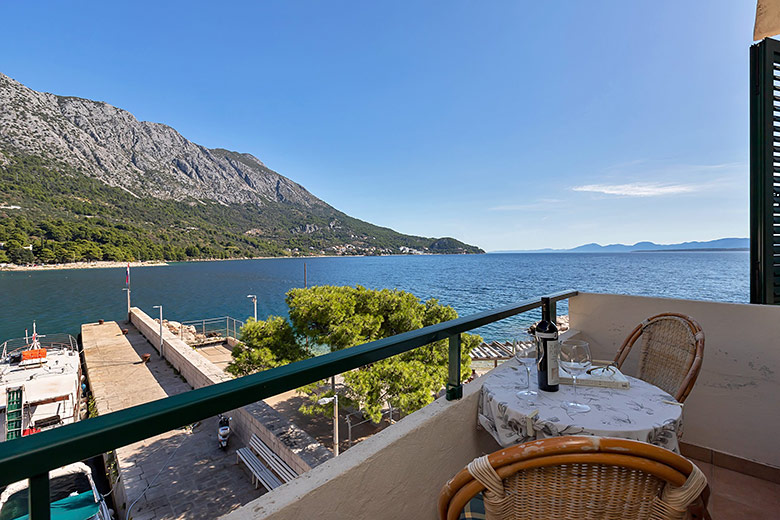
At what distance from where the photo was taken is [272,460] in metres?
→ 5.56

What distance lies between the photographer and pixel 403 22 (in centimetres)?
1102

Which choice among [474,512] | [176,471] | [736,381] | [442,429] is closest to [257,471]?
[176,471]

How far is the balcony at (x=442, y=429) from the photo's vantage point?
55 centimetres

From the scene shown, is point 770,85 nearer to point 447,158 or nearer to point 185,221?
point 447,158

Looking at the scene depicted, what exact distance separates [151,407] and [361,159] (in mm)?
46683

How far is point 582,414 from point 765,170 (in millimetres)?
2520

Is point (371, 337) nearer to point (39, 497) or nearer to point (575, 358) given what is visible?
point (575, 358)

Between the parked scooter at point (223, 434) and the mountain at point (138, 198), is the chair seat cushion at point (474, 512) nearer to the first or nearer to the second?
the parked scooter at point (223, 434)

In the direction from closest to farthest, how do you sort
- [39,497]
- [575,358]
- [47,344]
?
[39,497]
[575,358]
[47,344]

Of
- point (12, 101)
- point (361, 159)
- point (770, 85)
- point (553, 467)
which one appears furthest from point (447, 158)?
point (12, 101)

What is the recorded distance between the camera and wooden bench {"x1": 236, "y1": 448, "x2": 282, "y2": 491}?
523 centimetres

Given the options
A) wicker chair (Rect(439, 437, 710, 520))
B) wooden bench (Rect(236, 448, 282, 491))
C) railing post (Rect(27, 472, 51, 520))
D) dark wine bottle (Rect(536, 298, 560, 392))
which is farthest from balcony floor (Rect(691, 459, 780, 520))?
wooden bench (Rect(236, 448, 282, 491))

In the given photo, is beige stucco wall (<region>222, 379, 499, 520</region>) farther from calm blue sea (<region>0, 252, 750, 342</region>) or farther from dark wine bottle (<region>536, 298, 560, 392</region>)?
calm blue sea (<region>0, 252, 750, 342</region>)

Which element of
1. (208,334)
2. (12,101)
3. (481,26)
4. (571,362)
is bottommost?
(208,334)
